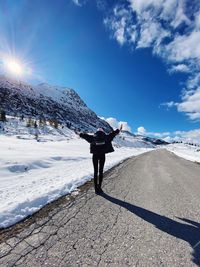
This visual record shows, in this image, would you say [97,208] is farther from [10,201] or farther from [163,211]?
[10,201]

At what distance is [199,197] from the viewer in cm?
681

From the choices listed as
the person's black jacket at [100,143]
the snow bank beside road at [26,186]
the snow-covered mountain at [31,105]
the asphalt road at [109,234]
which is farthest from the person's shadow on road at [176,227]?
the snow-covered mountain at [31,105]

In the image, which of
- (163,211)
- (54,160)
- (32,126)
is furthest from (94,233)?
(32,126)

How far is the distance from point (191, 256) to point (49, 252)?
2109 mm

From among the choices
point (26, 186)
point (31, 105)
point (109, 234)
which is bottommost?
point (109, 234)

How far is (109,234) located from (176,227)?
1.40 m

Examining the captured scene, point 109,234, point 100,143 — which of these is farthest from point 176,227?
point 100,143

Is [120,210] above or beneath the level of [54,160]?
beneath

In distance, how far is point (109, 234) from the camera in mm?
4156

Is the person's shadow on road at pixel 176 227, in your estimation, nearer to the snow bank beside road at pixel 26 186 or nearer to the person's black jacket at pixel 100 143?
the person's black jacket at pixel 100 143

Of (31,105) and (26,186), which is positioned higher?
(31,105)

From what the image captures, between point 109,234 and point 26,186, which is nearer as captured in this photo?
point 109,234

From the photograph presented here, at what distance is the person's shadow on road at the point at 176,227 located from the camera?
388cm

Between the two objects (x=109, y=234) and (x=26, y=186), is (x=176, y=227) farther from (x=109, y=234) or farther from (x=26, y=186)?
(x=26, y=186)
